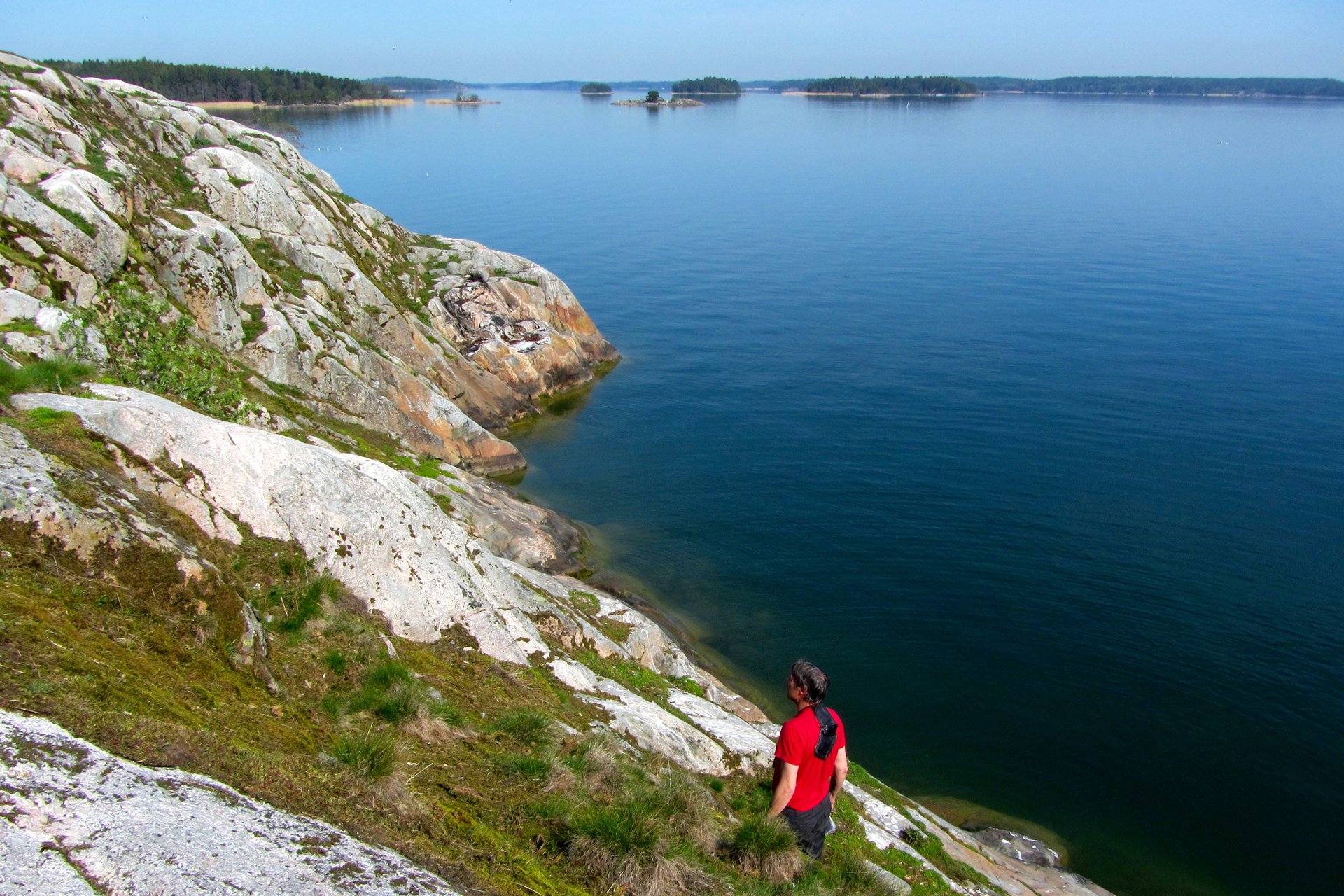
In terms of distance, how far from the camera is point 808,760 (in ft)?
32.1

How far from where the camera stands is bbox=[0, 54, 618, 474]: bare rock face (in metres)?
25.5

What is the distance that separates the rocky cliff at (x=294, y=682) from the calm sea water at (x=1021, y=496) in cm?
585

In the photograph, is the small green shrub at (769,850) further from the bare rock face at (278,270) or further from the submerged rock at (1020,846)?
the bare rock face at (278,270)

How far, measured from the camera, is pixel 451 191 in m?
115

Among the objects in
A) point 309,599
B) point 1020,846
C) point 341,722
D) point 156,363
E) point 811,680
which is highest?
point 156,363

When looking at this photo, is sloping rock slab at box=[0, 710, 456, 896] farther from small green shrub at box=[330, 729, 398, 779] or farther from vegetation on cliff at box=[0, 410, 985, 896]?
small green shrub at box=[330, 729, 398, 779]

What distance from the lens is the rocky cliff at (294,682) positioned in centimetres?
631

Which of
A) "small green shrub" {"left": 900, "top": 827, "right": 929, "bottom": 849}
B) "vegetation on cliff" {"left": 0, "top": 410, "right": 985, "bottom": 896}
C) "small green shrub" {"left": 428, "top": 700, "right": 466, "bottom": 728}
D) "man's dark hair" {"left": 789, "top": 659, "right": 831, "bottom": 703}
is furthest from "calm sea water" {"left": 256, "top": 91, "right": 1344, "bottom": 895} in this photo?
"small green shrub" {"left": 428, "top": 700, "right": 466, "bottom": 728}

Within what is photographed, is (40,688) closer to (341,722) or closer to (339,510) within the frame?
(341,722)

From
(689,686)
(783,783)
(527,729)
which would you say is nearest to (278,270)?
(689,686)

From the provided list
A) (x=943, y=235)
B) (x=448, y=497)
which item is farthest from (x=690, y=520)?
(x=943, y=235)

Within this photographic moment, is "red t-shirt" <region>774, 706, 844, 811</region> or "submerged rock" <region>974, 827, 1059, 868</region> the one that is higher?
"red t-shirt" <region>774, 706, 844, 811</region>

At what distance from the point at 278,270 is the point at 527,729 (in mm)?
33527

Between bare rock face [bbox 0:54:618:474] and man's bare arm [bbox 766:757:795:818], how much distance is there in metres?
16.3
